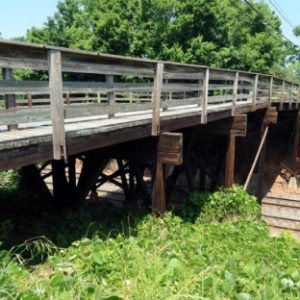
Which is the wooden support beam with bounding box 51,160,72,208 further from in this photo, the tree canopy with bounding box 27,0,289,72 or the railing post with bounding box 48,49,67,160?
the tree canopy with bounding box 27,0,289,72

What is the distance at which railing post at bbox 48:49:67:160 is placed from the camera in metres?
3.71

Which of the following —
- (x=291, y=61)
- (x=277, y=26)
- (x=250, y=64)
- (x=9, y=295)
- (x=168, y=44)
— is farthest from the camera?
(x=291, y=61)

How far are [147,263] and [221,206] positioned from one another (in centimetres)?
489

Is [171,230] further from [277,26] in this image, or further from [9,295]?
[277,26]

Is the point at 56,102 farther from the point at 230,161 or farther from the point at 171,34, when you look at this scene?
the point at 171,34

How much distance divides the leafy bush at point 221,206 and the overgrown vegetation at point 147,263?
80 cm

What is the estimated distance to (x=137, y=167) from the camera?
7082mm

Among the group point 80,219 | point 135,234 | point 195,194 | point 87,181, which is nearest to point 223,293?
point 135,234

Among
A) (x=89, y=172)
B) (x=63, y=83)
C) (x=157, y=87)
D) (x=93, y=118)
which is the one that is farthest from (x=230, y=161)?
(x=63, y=83)

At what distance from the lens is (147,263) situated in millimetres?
3889

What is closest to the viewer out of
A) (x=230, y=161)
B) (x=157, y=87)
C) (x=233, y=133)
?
(x=157, y=87)

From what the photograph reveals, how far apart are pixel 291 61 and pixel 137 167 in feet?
164

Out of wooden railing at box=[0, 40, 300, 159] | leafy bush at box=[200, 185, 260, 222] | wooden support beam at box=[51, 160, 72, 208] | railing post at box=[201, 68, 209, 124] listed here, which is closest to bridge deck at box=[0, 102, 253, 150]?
wooden railing at box=[0, 40, 300, 159]

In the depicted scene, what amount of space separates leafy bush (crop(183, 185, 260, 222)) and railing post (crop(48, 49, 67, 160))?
181 inches
